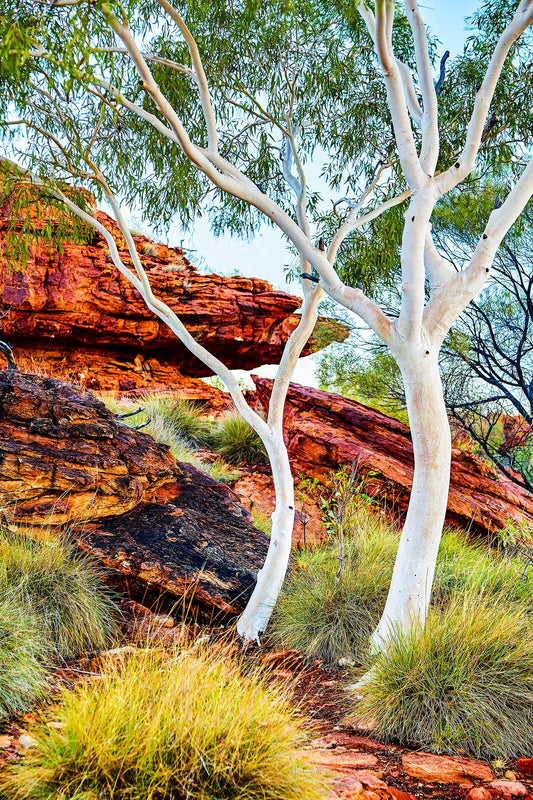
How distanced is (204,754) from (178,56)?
24.2 ft

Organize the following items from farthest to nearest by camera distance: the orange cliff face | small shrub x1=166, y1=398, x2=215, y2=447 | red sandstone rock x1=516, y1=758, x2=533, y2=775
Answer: the orange cliff face → small shrub x1=166, y1=398, x2=215, y2=447 → red sandstone rock x1=516, y1=758, x2=533, y2=775

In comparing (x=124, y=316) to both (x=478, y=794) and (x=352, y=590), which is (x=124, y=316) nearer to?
(x=352, y=590)

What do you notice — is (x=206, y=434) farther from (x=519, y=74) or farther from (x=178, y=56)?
(x=519, y=74)

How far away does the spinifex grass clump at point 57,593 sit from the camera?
16.2 ft

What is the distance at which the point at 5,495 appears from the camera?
5.71m

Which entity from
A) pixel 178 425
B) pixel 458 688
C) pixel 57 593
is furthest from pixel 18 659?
pixel 178 425

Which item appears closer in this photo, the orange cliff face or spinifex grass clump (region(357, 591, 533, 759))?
spinifex grass clump (region(357, 591, 533, 759))

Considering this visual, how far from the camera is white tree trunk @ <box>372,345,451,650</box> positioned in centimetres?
474

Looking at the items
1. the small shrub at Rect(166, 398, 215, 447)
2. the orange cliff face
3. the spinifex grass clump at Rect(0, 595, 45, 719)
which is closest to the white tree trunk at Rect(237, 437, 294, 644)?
the spinifex grass clump at Rect(0, 595, 45, 719)

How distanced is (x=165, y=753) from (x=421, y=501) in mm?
2747

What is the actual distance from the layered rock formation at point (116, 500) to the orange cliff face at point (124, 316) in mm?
6495

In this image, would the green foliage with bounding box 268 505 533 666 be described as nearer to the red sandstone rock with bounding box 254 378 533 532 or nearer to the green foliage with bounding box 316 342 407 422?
the red sandstone rock with bounding box 254 378 533 532

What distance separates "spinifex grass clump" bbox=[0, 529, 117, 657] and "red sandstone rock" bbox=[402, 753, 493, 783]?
2.58m

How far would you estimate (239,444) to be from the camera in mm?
11016
